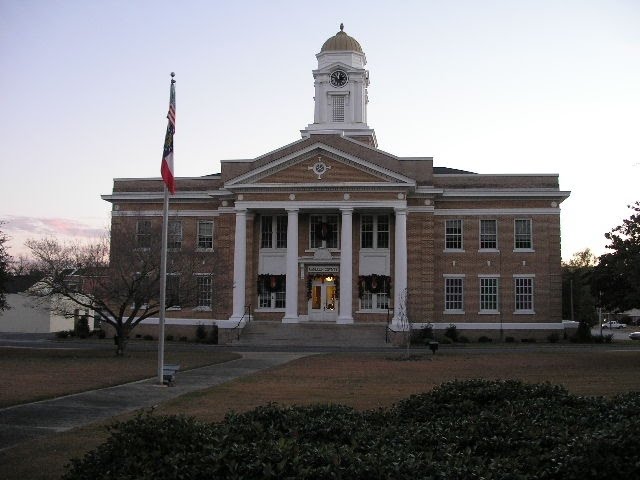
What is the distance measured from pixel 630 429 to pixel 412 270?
40460 mm

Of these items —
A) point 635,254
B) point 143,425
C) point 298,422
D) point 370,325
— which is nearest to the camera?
point 143,425

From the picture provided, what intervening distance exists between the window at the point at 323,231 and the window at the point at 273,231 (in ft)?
6.36

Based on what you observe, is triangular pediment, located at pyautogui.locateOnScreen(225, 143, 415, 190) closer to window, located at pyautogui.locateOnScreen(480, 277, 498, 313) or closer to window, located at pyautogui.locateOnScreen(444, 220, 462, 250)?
window, located at pyautogui.locateOnScreen(444, 220, 462, 250)

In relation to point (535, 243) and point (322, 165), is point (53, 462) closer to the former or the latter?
point (322, 165)


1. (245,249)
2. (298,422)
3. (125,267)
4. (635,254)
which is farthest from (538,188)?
(298,422)

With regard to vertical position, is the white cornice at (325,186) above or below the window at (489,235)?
above

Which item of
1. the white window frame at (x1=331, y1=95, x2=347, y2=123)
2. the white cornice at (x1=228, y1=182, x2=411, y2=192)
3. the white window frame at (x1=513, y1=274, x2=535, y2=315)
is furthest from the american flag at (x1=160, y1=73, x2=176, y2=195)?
the white window frame at (x1=331, y1=95, x2=347, y2=123)

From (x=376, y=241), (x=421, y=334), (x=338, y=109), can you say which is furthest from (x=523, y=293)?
(x=338, y=109)

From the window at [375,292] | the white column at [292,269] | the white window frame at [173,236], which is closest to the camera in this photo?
the white window frame at [173,236]

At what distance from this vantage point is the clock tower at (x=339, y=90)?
179 ft

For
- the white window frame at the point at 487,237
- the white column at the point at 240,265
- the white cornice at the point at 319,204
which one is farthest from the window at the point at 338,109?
the white window frame at the point at 487,237

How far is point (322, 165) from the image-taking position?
1837 inches

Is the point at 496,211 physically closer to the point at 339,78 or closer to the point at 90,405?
the point at 339,78

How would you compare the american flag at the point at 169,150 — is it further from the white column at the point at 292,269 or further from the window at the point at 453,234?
the window at the point at 453,234
